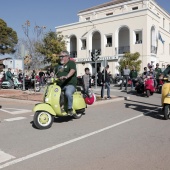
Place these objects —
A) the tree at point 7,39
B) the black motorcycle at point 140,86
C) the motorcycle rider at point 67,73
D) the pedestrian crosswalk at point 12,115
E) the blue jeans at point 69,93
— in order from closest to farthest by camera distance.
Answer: the blue jeans at point 69,93 → the motorcycle rider at point 67,73 → the pedestrian crosswalk at point 12,115 → the black motorcycle at point 140,86 → the tree at point 7,39

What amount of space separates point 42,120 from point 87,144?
1.74 meters

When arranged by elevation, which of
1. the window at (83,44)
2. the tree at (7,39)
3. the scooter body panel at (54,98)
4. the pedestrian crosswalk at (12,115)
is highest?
the tree at (7,39)

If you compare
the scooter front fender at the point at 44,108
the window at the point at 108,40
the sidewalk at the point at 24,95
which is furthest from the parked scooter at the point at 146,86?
the window at the point at 108,40

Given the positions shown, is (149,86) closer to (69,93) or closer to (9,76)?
(69,93)

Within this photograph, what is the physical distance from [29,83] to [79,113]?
13444mm

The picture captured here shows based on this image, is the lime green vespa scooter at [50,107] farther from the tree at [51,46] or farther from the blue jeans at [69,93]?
the tree at [51,46]

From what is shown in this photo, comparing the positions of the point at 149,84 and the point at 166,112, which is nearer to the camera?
the point at 166,112

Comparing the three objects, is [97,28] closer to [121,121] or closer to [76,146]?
[121,121]

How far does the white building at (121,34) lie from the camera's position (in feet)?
110

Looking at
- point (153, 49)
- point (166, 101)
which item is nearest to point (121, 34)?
point (153, 49)

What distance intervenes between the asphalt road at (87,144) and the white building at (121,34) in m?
27.1

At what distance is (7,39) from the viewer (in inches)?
2000

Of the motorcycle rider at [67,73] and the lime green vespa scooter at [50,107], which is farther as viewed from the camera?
the motorcycle rider at [67,73]

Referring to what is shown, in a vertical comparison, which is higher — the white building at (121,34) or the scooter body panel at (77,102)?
the white building at (121,34)
